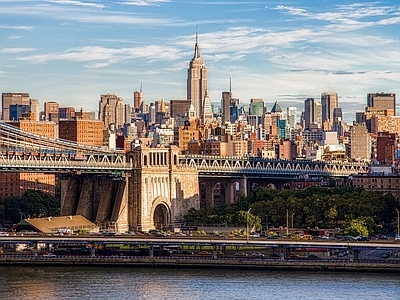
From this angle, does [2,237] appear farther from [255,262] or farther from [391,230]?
[391,230]

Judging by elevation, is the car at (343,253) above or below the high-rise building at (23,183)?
below

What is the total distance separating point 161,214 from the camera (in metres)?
119

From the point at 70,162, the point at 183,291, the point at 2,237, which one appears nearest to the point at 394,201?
the point at 70,162

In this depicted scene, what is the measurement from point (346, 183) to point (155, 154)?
2571 centimetres

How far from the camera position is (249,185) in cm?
14338

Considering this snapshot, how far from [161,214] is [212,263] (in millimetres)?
34066

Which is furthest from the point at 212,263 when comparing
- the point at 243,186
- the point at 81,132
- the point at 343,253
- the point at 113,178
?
the point at 81,132

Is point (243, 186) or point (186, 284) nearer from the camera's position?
point (186, 284)

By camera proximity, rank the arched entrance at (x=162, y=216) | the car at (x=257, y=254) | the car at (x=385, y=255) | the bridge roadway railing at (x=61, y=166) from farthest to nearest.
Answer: the arched entrance at (x=162, y=216) < the bridge roadway railing at (x=61, y=166) < the car at (x=257, y=254) < the car at (x=385, y=255)

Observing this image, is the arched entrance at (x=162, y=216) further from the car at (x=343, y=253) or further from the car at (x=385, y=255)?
the car at (x=385, y=255)

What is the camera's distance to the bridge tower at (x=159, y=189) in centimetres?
11350

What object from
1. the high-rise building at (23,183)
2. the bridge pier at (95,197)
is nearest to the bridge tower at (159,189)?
the bridge pier at (95,197)

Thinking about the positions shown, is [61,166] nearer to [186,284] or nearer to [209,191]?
[209,191]

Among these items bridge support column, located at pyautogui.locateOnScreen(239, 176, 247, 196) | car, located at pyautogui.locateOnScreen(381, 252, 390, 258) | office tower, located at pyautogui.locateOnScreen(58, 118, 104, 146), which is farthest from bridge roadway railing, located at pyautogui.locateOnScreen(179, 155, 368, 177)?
car, located at pyautogui.locateOnScreen(381, 252, 390, 258)
